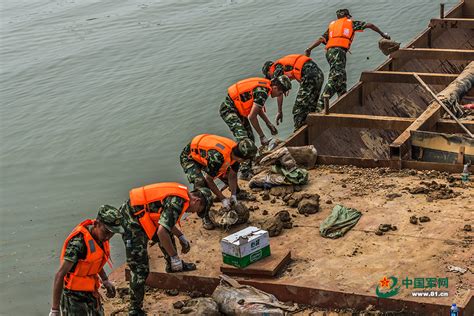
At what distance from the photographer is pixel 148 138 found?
1648 centimetres

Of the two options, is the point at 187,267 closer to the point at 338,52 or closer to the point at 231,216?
the point at 231,216

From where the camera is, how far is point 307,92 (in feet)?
39.5

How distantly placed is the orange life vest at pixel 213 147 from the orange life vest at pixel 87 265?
2160mm

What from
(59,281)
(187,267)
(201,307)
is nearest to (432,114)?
(187,267)

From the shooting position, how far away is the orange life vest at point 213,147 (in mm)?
8438

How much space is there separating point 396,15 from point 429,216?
1694 centimetres

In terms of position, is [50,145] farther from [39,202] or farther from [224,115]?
[224,115]

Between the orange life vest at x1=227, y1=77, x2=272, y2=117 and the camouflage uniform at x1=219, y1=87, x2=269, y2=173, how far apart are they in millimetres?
42

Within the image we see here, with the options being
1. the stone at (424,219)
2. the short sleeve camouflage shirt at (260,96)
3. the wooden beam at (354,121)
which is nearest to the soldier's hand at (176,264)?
the stone at (424,219)

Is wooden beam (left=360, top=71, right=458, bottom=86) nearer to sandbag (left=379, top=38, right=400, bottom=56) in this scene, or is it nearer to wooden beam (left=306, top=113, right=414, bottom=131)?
sandbag (left=379, top=38, right=400, bottom=56)

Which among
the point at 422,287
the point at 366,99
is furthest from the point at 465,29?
the point at 422,287

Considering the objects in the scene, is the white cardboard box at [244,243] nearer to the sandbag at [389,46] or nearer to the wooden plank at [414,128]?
the wooden plank at [414,128]

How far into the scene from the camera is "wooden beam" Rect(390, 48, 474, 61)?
1363 cm

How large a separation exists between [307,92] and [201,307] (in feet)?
19.2
